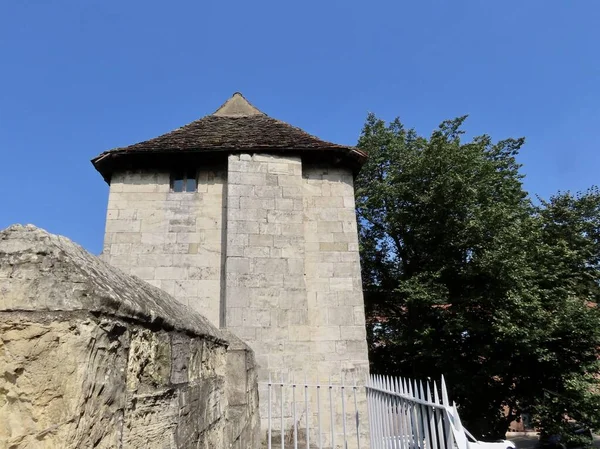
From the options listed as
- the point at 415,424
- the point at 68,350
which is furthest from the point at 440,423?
the point at 68,350

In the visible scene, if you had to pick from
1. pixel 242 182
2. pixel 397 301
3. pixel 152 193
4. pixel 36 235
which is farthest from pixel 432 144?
pixel 36 235

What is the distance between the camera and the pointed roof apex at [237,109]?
36.4 ft

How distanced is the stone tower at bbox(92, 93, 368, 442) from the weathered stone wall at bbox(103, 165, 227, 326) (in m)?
0.02

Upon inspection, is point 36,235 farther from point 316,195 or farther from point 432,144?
point 432,144

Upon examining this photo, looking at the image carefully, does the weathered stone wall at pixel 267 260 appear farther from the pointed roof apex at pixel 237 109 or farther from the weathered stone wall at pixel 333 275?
the pointed roof apex at pixel 237 109

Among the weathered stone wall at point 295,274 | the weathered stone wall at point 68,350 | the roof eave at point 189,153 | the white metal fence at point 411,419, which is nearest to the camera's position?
the weathered stone wall at point 68,350

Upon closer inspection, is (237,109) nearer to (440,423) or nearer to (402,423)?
(402,423)

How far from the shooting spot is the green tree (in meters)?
11.5

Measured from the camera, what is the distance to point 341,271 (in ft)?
27.4

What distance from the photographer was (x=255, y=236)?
8.23 metres

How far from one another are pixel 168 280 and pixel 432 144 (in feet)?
32.0

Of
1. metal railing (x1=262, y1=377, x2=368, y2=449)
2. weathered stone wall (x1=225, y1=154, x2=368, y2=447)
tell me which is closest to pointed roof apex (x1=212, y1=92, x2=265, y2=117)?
weathered stone wall (x1=225, y1=154, x2=368, y2=447)

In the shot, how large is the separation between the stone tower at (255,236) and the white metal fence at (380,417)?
25.1 inches

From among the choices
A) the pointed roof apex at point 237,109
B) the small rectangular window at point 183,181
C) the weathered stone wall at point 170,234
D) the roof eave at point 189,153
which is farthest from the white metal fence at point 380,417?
the pointed roof apex at point 237,109
